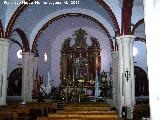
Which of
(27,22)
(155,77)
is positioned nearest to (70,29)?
(27,22)

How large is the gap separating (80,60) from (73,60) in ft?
2.00

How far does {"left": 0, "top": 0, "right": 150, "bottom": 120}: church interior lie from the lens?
1134 centimetres

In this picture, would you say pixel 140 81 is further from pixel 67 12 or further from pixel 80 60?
pixel 67 12

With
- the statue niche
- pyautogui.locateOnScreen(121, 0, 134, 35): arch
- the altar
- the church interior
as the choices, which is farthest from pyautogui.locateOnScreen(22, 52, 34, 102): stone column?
pyautogui.locateOnScreen(121, 0, 134, 35): arch

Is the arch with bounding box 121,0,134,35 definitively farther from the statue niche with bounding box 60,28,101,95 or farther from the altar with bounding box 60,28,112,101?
the statue niche with bounding box 60,28,101,95

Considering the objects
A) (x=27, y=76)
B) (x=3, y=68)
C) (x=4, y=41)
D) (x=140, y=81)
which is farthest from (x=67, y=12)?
(x=140, y=81)

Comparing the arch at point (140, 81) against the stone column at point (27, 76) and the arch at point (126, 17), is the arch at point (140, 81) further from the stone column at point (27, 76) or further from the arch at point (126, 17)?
the arch at point (126, 17)

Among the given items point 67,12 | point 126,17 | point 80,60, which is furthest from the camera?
point 80,60

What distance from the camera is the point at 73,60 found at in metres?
23.1

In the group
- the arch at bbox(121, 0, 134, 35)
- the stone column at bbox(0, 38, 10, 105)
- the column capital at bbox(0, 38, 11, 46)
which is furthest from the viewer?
the column capital at bbox(0, 38, 11, 46)

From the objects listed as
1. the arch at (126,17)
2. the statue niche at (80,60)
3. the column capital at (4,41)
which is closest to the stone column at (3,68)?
the column capital at (4,41)

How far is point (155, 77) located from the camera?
4.79 metres

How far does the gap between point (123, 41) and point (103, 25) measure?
6371 mm

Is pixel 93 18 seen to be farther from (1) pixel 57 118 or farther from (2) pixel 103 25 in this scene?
(1) pixel 57 118
